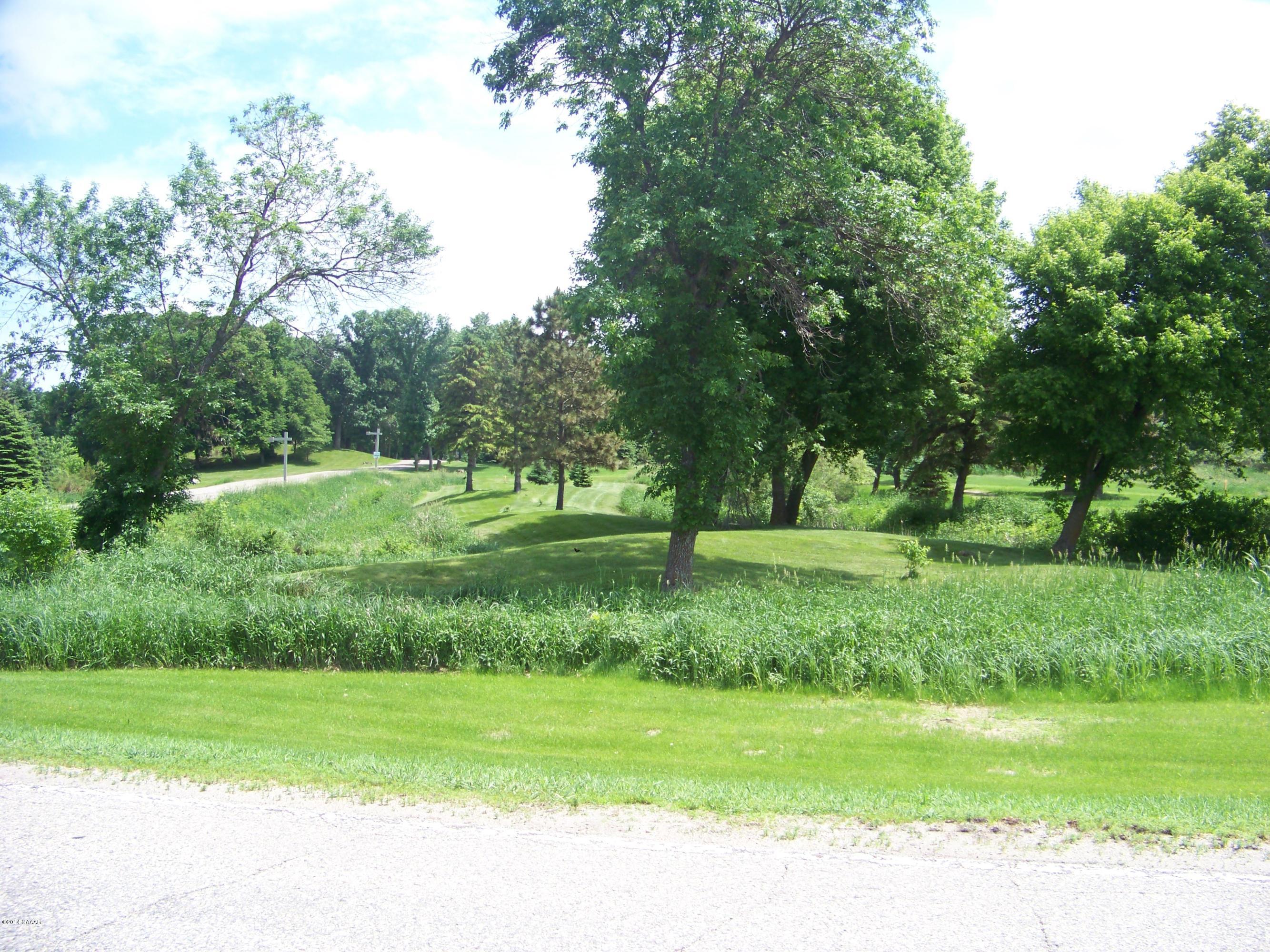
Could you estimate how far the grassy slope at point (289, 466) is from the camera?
59766 millimetres

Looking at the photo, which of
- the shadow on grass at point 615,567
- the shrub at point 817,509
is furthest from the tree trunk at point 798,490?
the shrub at point 817,509

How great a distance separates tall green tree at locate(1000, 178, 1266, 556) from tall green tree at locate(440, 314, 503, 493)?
2680 cm

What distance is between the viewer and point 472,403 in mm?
54250

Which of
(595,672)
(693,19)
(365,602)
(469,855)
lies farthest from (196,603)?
(693,19)

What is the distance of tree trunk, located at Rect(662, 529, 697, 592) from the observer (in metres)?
16.6

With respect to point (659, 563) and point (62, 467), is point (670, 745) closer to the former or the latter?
point (659, 563)

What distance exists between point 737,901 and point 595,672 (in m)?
7.10

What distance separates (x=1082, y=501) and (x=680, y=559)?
1309 cm

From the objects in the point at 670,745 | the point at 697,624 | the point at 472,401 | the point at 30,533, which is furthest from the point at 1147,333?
the point at 472,401

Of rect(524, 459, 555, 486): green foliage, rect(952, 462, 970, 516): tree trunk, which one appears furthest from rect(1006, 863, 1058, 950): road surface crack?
rect(524, 459, 555, 486): green foliage

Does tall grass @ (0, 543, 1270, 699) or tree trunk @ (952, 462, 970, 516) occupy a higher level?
tree trunk @ (952, 462, 970, 516)

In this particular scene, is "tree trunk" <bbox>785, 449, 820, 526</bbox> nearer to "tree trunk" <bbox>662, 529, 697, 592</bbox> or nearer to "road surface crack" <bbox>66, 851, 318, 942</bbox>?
"tree trunk" <bbox>662, 529, 697, 592</bbox>

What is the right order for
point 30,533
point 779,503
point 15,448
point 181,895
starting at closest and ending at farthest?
point 181,895, point 30,533, point 779,503, point 15,448

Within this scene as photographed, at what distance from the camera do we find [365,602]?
44.5 feet
